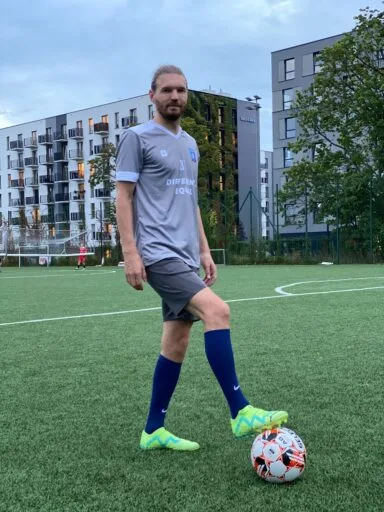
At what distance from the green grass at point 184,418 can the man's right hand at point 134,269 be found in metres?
0.87

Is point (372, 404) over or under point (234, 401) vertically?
under

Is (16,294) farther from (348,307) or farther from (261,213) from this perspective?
(261,213)

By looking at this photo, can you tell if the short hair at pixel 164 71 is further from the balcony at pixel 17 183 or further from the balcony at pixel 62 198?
the balcony at pixel 17 183

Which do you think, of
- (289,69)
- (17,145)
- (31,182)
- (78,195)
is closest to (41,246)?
(289,69)

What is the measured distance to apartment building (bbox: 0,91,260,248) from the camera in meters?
69.7

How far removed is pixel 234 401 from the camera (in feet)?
9.97

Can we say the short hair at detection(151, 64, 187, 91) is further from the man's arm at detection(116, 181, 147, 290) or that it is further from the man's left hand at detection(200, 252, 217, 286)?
the man's left hand at detection(200, 252, 217, 286)

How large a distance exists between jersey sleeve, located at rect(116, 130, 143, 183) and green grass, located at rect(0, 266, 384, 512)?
138 cm

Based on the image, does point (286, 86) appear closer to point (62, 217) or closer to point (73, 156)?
point (73, 156)

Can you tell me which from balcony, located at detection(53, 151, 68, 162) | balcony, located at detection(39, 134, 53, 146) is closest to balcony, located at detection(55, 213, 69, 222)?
balcony, located at detection(53, 151, 68, 162)

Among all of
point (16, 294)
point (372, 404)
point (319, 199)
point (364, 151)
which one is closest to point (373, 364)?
point (372, 404)

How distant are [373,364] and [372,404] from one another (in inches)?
47.8

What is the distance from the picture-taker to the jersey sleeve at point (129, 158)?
3090 millimetres

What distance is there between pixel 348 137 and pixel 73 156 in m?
50.0
